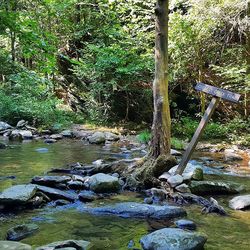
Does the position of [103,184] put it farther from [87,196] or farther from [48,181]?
[48,181]

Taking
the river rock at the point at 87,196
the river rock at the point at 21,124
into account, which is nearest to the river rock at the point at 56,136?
the river rock at the point at 21,124

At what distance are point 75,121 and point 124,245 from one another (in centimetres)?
1286

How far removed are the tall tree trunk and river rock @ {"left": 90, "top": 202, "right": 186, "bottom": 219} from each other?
5.95 ft

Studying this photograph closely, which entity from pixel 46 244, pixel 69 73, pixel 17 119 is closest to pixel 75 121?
pixel 17 119

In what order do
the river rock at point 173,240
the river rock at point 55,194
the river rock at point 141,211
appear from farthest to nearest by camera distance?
the river rock at point 55,194
the river rock at point 141,211
the river rock at point 173,240

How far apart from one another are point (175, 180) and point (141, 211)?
4.38ft

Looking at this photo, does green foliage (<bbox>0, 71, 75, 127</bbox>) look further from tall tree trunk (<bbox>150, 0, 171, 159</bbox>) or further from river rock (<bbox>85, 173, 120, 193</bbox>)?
river rock (<bbox>85, 173, 120, 193</bbox>)

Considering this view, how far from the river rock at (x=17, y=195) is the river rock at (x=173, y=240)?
2.01 meters

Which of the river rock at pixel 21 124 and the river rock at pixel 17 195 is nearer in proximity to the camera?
the river rock at pixel 17 195

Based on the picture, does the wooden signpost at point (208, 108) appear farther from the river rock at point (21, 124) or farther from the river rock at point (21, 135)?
the river rock at point (21, 124)

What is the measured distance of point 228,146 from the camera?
38.1 feet

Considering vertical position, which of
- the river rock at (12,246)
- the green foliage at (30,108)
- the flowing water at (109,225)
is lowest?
the flowing water at (109,225)

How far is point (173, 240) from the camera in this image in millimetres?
3826

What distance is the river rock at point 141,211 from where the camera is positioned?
196 inches
